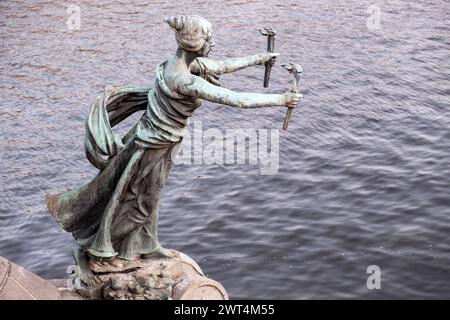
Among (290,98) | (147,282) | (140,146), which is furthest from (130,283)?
(290,98)

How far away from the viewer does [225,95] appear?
8.54 m

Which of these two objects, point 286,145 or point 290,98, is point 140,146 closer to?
point 290,98

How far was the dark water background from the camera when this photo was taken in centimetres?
1409

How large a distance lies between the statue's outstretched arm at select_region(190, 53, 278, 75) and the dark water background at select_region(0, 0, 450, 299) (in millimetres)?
4794

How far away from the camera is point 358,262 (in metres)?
13.9

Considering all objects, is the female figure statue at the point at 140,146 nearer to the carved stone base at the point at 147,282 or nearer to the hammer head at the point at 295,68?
the carved stone base at the point at 147,282

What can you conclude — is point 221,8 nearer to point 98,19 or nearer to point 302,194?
point 98,19

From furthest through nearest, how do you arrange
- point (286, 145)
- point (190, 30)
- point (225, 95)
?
point (286, 145), point (190, 30), point (225, 95)

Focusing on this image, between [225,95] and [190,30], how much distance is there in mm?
727

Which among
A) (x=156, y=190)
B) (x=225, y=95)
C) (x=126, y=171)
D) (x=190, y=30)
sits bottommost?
(x=156, y=190)

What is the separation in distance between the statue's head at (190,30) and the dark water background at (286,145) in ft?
18.1

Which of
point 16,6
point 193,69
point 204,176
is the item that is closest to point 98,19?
point 16,6

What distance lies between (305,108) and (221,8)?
24.0 feet

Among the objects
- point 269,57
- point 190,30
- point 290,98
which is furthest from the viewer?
point 269,57
